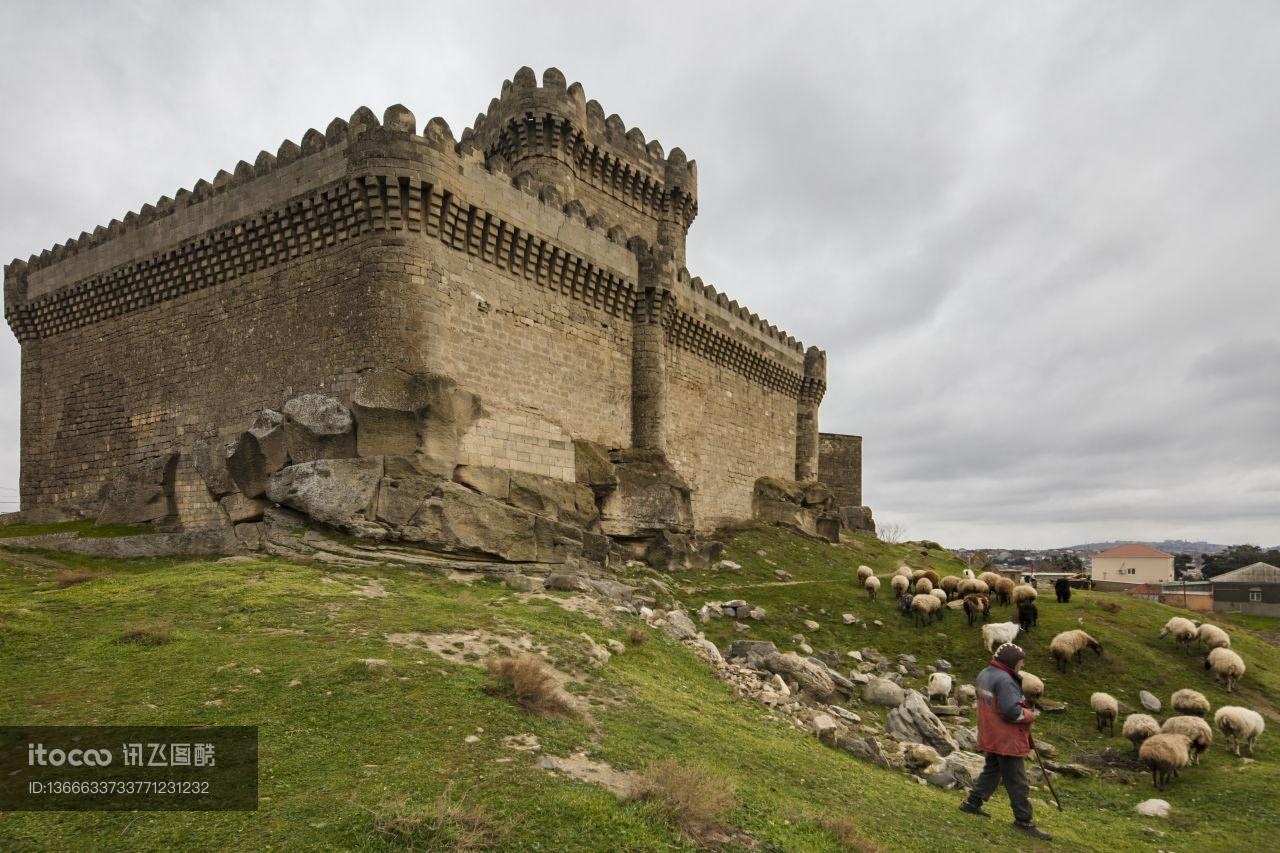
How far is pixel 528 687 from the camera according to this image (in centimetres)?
754

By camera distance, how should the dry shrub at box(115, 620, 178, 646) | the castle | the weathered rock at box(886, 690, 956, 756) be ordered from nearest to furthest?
the dry shrub at box(115, 620, 178, 646) → the weathered rock at box(886, 690, 956, 756) → the castle

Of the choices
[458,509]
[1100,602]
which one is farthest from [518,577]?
[1100,602]

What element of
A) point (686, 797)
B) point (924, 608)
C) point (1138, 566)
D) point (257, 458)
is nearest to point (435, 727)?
point (686, 797)

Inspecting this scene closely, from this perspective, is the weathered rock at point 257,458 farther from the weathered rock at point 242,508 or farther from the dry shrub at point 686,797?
the dry shrub at point 686,797

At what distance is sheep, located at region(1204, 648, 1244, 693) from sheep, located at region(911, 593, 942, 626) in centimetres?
552

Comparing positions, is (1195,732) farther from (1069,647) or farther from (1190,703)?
(1069,647)

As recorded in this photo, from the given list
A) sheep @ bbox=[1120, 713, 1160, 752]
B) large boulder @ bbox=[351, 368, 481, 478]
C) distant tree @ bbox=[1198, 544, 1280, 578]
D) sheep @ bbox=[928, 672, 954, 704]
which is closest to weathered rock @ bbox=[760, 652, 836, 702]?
sheep @ bbox=[928, 672, 954, 704]

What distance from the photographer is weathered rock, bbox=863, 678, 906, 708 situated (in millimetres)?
13469

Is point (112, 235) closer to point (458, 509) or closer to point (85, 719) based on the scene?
point (458, 509)

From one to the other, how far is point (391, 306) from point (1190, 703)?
16935 millimetres

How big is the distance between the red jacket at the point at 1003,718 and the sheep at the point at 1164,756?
15.3ft

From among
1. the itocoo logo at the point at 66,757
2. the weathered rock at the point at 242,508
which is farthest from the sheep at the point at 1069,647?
the weathered rock at the point at 242,508

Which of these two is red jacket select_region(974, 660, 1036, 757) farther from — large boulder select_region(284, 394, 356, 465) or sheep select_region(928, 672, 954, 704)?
large boulder select_region(284, 394, 356, 465)

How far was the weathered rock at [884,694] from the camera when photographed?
13469mm
